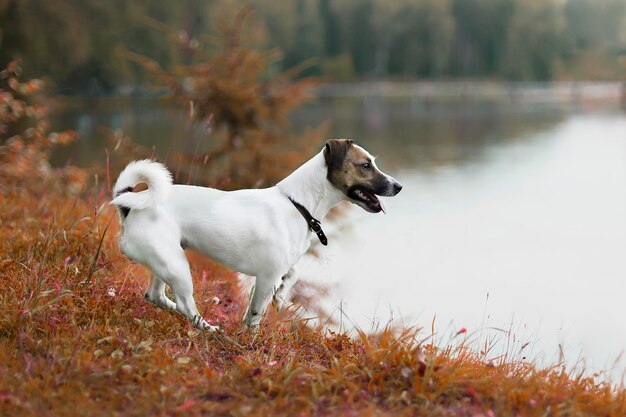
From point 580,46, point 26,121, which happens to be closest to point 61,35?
point 26,121

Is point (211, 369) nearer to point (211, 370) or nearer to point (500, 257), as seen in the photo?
point (211, 370)

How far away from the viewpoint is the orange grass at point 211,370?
3.58 meters

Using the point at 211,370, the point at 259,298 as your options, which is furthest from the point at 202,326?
the point at 211,370

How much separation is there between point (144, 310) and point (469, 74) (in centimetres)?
8522

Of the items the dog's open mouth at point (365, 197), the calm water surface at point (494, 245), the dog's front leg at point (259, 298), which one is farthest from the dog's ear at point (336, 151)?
the calm water surface at point (494, 245)

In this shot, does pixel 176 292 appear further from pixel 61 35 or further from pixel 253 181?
pixel 61 35

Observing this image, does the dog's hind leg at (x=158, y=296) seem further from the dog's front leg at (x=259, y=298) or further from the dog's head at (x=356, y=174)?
the dog's head at (x=356, y=174)

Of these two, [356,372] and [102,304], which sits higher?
[356,372]

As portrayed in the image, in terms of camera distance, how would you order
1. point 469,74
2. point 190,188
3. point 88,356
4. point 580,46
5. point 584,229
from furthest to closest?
point 580,46, point 469,74, point 584,229, point 190,188, point 88,356

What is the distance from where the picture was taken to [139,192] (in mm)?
4258

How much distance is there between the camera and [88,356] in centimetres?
389

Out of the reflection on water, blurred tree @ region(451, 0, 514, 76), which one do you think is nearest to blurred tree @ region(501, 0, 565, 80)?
blurred tree @ region(451, 0, 514, 76)

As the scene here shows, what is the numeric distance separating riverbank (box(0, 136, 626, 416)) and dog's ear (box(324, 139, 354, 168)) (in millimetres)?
1078

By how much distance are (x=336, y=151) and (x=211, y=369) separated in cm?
150
